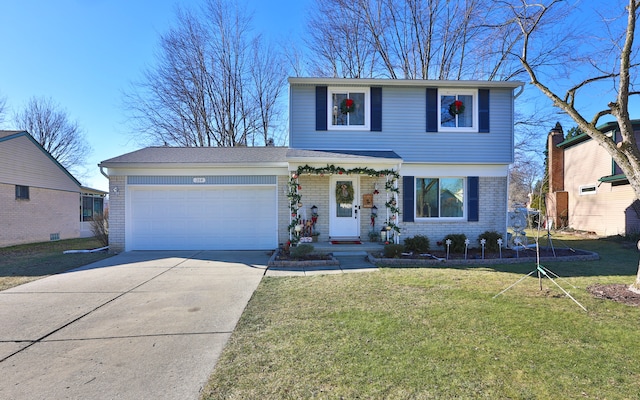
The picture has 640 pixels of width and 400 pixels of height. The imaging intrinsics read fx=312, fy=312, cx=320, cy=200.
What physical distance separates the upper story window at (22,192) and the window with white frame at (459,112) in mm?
18706

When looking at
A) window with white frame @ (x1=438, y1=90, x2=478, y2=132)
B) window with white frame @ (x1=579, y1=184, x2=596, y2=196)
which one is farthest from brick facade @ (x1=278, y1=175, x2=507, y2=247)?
window with white frame @ (x1=579, y1=184, x2=596, y2=196)

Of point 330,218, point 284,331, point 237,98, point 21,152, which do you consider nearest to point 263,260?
point 330,218

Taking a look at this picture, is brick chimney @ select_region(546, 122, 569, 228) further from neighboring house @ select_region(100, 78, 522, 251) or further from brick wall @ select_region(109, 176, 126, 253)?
brick wall @ select_region(109, 176, 126, 253)

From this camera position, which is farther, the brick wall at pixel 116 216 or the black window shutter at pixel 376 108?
the black window shutter at pixel 376 108

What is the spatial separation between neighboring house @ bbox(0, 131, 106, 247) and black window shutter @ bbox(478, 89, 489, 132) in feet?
64.0

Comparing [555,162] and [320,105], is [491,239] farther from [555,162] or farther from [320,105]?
[555,162]

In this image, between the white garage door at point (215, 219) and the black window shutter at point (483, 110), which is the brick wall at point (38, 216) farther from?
the black window shutter at point (483, 110)

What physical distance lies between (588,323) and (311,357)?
370 cm

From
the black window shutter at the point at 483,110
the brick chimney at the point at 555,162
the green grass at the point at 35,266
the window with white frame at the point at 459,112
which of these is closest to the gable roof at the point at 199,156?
the green grass at the point at 35,266

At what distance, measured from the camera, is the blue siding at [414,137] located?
10.4 meters

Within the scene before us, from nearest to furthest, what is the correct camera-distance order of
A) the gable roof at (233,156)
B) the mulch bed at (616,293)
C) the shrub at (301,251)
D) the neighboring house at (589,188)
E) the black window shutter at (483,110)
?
the mulch bed at (616,293), the shrub at (301,251), the gable roof at (233,156), the black window shutter at (483,110), the neighboring house at (589,188)

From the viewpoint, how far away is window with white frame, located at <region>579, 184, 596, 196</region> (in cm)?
1562

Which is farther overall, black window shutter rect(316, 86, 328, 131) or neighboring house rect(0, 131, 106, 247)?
neighboring house rect(0, 131, 106, 247)

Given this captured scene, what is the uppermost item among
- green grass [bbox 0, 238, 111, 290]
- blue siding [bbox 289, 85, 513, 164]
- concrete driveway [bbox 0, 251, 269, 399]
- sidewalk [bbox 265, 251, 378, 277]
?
blue siding [bbox 289, 85, 513, 164]
